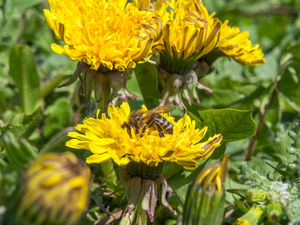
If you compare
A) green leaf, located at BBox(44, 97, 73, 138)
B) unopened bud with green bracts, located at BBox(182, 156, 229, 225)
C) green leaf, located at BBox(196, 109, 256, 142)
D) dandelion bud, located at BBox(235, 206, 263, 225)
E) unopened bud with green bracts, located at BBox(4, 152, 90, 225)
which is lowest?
dandelion bud, located at BBox(235, 206, 263, 225)

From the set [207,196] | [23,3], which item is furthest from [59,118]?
[207,196]

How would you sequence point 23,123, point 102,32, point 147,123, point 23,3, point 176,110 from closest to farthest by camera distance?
point 147,123
point 102,32
point 23,123
point 176,110
point 23,3

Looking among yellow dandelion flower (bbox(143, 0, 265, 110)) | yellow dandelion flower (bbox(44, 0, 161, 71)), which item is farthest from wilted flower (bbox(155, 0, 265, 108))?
yellow dandelion flower (bbox(44, 0, 161, 71))

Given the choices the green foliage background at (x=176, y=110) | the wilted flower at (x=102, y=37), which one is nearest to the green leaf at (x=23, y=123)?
the green foliage background at (x=176, y=110)

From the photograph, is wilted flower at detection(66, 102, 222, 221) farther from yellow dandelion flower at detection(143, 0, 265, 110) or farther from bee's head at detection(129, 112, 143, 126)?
yellow dandelion flower at detection(143, 0, 265, 110)

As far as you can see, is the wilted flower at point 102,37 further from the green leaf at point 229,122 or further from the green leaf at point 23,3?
the green leaf at point 23,3

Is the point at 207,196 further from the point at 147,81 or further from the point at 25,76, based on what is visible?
the point at 25,76
